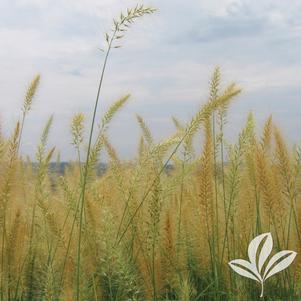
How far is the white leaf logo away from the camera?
2.21 metres

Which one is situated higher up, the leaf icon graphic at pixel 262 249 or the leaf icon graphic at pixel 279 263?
the leaf icon graphic at pixel 262 249

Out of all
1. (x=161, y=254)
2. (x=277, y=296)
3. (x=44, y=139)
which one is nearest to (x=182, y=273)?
(x=161, y=254)

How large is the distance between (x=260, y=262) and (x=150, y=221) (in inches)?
20.8

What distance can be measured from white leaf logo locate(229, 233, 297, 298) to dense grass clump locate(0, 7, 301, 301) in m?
0.05

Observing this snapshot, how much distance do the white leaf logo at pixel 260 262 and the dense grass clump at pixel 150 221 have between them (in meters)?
0.05

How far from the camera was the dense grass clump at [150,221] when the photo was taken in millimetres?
2000

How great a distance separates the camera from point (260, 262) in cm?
222

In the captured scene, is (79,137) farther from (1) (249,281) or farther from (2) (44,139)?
(1) (249,281)

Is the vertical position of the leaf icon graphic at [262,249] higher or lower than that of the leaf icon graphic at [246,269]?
higher

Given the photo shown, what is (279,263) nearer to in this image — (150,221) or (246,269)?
(246,269)

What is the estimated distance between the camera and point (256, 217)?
265cm

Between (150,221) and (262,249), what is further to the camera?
(262,249)

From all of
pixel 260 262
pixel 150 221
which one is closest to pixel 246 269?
pixel 260 262

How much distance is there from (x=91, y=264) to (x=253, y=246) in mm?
676
